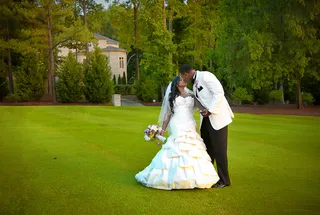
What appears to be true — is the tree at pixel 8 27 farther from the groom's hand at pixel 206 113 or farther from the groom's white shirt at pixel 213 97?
the groom's hand at pixel 206 113

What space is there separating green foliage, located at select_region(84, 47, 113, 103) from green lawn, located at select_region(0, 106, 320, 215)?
2086cm

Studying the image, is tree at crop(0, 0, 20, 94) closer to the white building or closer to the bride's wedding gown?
the white building

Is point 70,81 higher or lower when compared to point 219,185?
higher

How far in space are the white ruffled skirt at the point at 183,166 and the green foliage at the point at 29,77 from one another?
3218 centimetres

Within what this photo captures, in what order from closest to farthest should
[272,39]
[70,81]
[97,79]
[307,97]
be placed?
[272,39]
[307,97]
[97,79]
[70,81]

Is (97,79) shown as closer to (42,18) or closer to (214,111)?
(42,18)

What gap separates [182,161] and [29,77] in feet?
107

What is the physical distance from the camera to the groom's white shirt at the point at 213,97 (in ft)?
23.7

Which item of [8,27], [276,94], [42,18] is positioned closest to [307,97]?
[276,94]

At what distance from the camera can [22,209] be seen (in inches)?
243

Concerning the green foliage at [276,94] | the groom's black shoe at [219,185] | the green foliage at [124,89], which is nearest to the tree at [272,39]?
the green foliage at [276,94]

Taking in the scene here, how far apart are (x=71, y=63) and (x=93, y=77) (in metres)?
3.06

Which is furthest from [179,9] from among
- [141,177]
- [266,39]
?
[141,177]

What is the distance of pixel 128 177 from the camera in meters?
8.26
